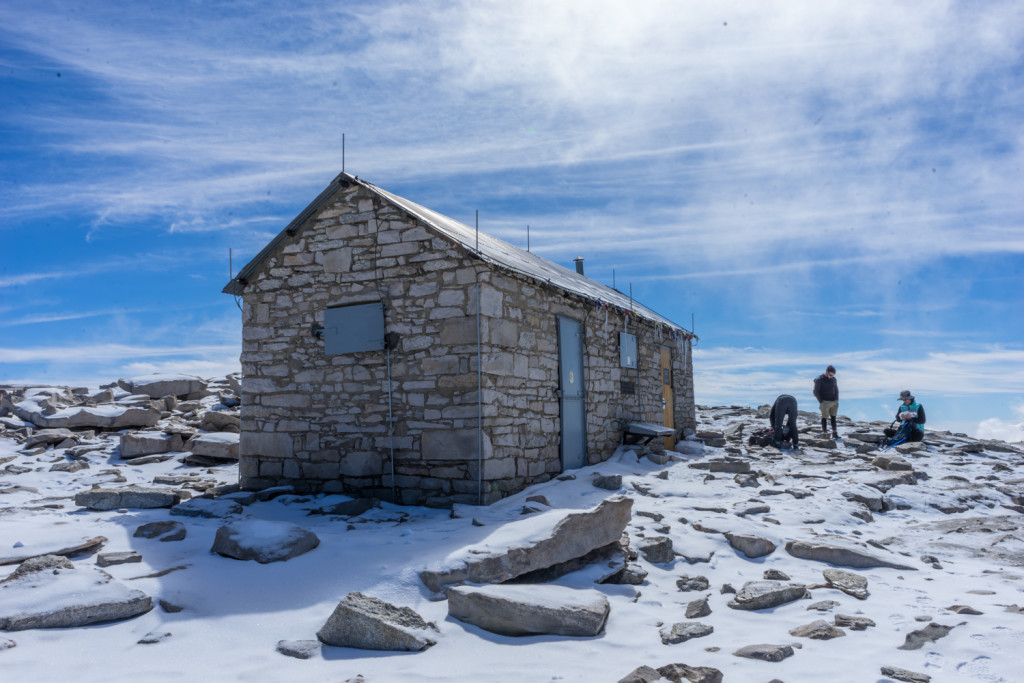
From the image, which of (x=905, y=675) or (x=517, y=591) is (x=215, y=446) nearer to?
(x=517, y=591)

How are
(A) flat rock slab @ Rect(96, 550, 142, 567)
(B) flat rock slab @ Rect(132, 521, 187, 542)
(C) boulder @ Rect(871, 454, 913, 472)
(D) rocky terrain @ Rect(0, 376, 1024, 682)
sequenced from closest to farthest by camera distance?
1. (D) rocky terrain @ Rect(0, 376, 1024, 682)
2. (A) flat rock slab @ Rect(96, 550, 142, 567)
3. (B) flat rock slab @ Rect(132, 521, 187, 542)
4. (C) boulder @ Rect(871, 454, 913, 472)

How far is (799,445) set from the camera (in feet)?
51.8

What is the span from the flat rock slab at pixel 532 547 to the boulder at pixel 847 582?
1.84m

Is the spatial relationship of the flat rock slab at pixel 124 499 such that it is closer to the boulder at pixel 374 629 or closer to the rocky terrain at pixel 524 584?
the rocky terrain at pixel 524 584

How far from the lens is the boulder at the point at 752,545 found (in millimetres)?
6883

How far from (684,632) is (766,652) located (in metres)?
0.62

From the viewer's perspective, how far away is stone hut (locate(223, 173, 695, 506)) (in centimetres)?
891

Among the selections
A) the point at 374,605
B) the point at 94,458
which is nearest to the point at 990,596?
the point at 374,605

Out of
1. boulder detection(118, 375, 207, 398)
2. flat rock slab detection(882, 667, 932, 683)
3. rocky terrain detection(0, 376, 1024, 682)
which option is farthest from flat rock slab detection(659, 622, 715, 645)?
boulder detection(118, 375, 207, 398)

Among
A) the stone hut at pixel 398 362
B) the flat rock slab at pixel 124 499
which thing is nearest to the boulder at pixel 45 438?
the stone hut at pixel 398 362

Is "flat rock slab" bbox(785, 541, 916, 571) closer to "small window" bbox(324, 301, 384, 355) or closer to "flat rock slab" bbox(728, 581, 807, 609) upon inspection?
"flat rock slab" bbox(728, 581, 807, 609)

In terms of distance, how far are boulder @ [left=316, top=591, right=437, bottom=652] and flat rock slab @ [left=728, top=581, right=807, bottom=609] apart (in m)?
2.51

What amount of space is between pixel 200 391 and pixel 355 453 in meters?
11.0

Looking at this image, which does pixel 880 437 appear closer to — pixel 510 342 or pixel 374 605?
pixel 510 342
